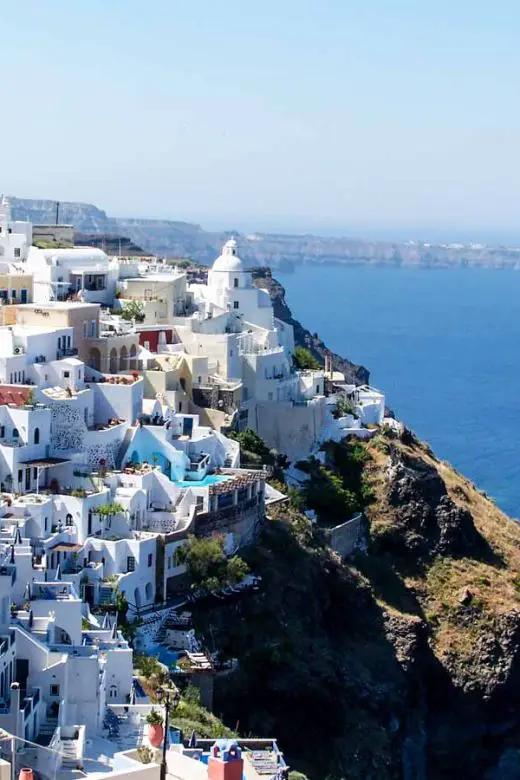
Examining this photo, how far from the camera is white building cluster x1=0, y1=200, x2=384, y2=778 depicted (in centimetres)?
3027

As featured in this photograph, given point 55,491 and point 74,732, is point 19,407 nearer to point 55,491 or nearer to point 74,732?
point 55,491

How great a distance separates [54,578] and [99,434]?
7871 mm

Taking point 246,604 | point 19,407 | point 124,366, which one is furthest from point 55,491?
point 124,366

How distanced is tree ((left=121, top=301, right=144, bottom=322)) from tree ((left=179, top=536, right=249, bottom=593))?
12862mm

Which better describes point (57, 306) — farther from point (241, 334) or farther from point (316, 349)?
point (316, 349)

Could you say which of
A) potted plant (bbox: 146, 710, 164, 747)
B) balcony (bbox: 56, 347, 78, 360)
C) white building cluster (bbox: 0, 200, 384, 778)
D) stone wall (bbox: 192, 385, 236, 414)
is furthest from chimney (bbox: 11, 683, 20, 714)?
stone wall (bbox: 192, 385, 236, 414)

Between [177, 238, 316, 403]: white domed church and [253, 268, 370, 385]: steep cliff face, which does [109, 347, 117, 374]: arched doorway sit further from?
[253, 268, 370, 385]: steep cliff face

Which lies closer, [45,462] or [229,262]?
[45,462]

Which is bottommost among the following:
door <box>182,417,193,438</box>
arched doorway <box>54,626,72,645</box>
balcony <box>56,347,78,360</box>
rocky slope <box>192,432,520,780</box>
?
rocky slope <box>192,432,520,780</box>

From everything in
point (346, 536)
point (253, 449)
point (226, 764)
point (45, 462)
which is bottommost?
point (346, 536)

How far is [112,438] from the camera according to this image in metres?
42.1

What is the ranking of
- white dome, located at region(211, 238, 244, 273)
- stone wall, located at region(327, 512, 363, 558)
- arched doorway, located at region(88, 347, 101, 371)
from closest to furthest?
arched doorway, located at region(88, 347, 101, 371) < stone wall, located at region(327, 512, 363, 558) < white dome, located at region(211, 238, 244, 273)

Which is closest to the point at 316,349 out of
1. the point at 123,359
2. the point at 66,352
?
the point at 123,359

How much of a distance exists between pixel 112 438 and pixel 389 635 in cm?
1009
